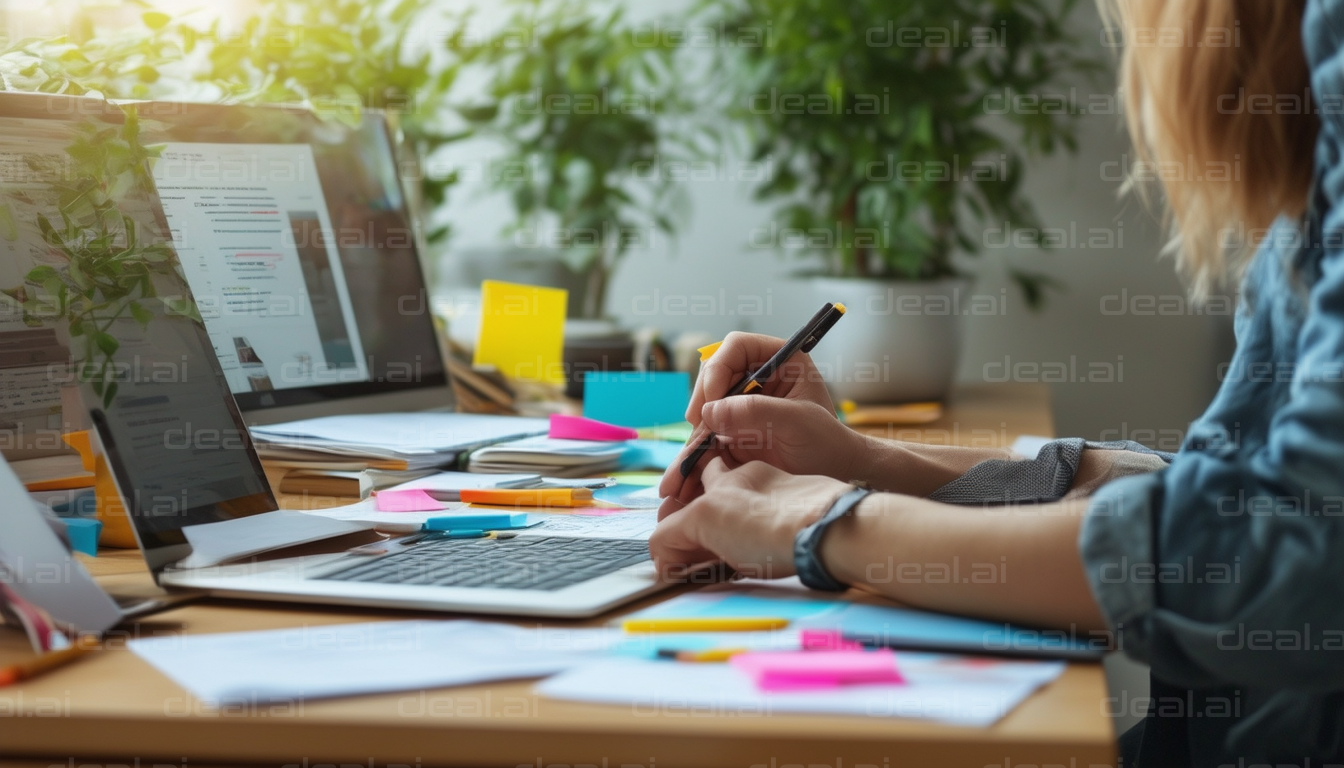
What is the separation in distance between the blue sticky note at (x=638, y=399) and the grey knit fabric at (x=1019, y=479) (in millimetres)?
554

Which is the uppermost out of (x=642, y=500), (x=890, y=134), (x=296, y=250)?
(x=890, y=134)

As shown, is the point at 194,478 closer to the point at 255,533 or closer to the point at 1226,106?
the point at 255,533

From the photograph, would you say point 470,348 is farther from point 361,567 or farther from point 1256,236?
point 1256,236

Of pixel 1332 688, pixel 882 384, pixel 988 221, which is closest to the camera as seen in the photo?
pixel 1332 688

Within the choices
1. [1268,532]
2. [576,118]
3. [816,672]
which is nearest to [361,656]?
[816,672]

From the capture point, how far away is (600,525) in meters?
0.91

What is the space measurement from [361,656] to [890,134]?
139cm

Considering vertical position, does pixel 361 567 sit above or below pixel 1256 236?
below

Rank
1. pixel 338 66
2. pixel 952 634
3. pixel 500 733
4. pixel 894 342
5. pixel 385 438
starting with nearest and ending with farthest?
pixel 500 733 < pixel 952 634 < pixel 385 438 < pixel 338 66 < pixel 894 342

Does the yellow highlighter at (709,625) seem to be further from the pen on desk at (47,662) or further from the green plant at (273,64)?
the green plant at (273,64)

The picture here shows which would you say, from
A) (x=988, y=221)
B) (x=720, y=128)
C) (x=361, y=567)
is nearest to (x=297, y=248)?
(x=361, y=567)

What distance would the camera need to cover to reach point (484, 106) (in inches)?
76.4

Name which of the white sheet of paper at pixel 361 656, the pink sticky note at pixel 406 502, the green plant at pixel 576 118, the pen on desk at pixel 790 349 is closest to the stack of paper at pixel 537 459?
the pink sticky note at pixel 406 502

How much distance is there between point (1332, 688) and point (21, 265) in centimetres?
82
